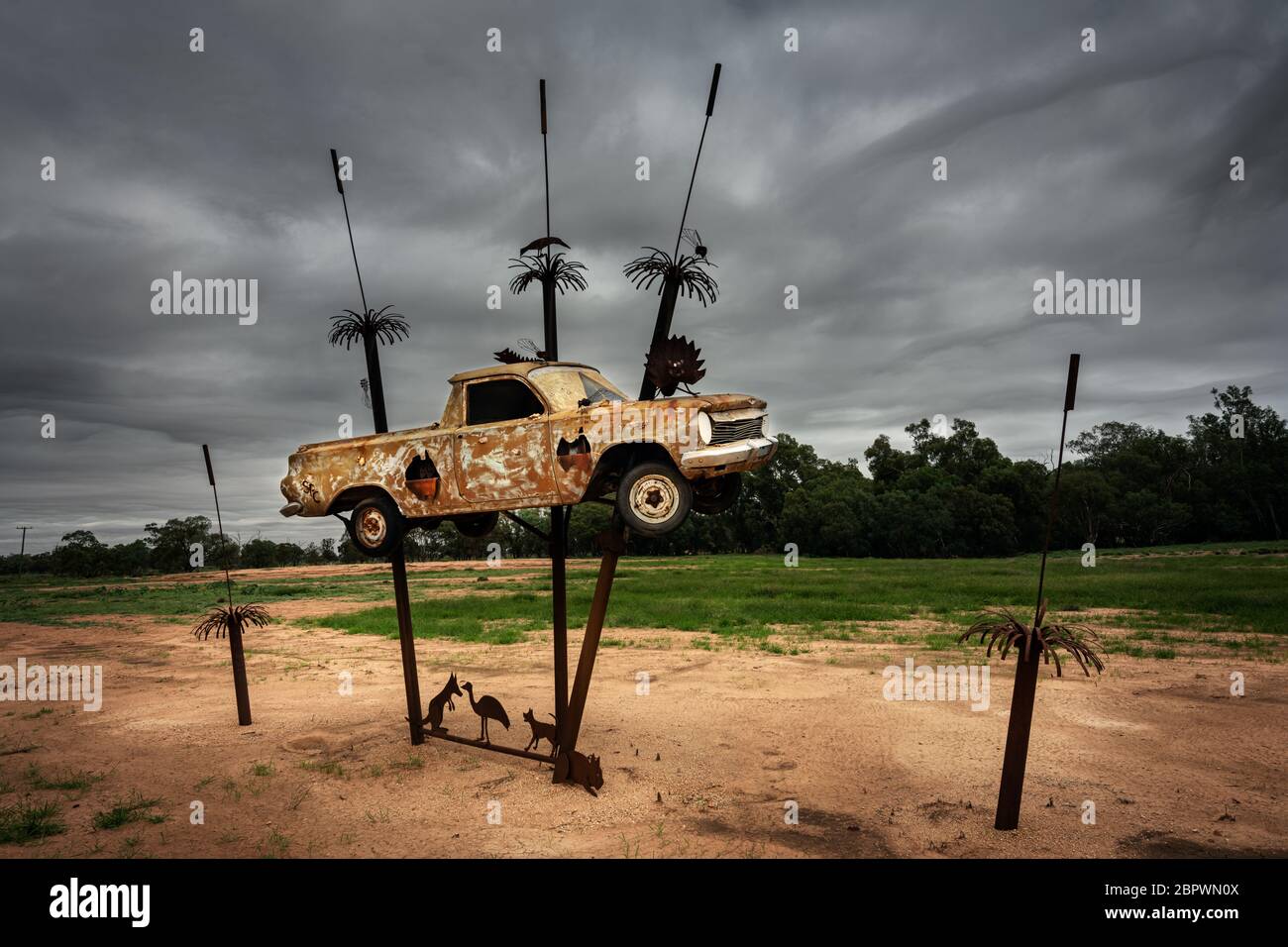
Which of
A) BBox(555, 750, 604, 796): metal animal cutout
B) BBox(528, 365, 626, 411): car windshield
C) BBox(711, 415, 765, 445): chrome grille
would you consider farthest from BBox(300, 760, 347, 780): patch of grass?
BBox(711, 415, 765, 445): chrome grille

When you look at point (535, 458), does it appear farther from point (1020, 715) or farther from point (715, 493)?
point (1020, 715)

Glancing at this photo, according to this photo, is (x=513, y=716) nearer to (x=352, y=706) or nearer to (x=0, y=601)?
(x=352, y=706)

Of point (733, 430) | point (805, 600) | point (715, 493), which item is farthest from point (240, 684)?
point (805, 600)

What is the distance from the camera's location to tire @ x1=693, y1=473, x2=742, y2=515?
7465mm

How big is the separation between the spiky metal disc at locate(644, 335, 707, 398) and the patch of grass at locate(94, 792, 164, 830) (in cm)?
778

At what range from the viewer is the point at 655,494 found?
659cm

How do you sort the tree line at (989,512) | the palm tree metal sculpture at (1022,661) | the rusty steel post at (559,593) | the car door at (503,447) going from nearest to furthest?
the palm tree metal sculpture at (1022,661) < the car door at (503,447) < the rusty steel post at (559,593) < the tree line at (989,512)

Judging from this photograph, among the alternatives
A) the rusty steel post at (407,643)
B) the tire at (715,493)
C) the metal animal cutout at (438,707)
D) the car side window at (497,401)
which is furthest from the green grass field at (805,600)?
the car side window at (497,401)

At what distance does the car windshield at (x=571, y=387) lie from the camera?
25.3 feet

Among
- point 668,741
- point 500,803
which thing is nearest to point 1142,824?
point 668,741

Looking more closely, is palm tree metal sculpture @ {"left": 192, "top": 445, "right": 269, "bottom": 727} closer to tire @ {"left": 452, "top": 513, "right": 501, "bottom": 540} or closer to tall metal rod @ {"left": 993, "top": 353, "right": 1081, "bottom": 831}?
tire @ {"left": 452, "top": 513, "right": 501, "bottom": 540}

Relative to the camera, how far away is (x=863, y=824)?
28.3ft

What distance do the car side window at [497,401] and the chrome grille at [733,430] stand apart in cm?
210

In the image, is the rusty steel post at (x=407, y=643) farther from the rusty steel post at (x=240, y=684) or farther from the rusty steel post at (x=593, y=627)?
the rusty steel post at (x=240, y=684)
